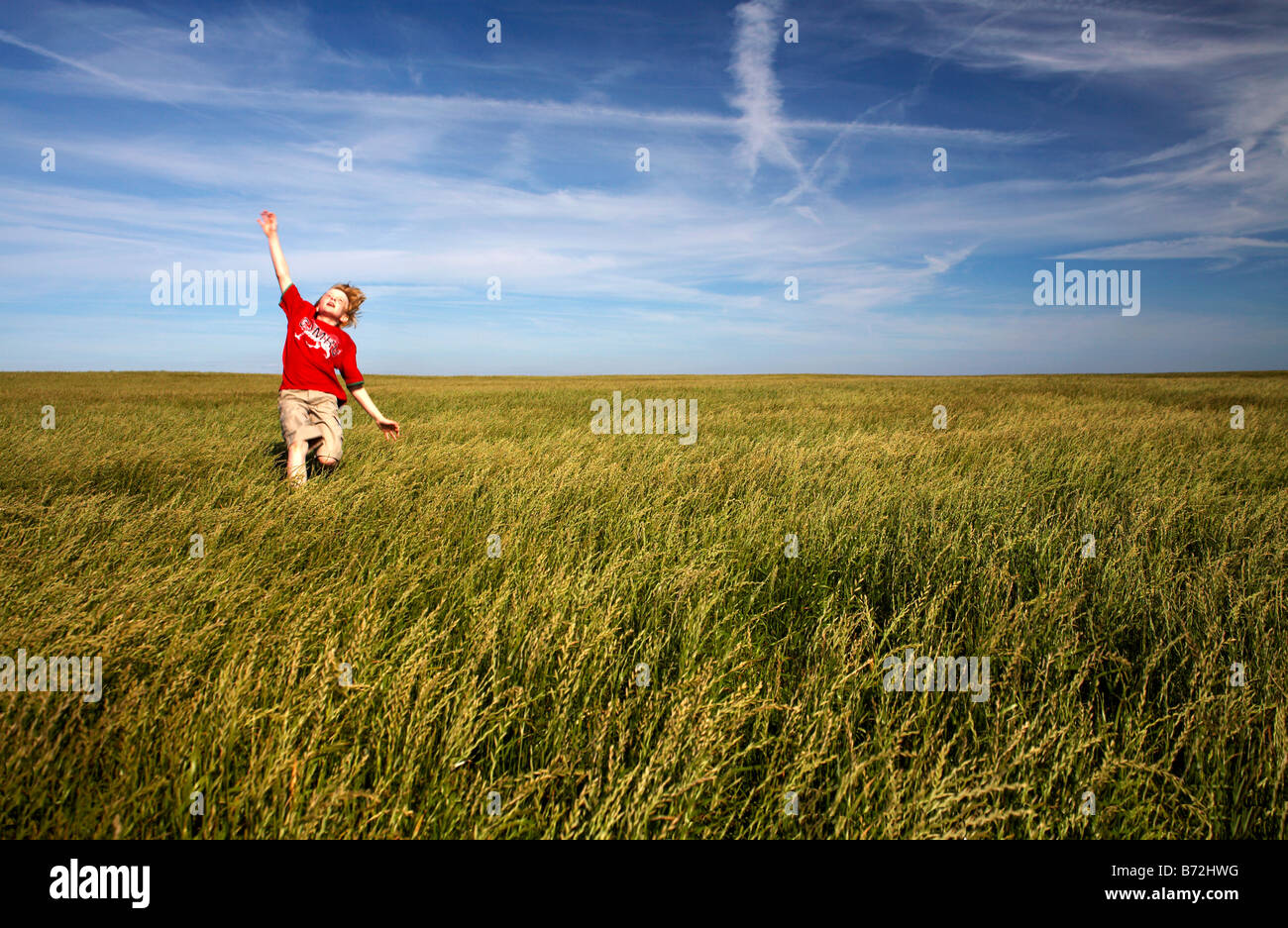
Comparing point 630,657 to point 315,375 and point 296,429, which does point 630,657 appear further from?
point 315,375

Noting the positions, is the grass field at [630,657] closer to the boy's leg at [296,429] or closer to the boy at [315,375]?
the boy's leg at [296,429]

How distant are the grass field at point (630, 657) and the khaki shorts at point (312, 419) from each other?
0.61m

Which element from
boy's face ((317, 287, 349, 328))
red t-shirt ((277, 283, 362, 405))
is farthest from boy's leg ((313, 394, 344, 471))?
boy's face ((317, 287, 349, 328))

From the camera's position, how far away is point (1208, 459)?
634 centimetres

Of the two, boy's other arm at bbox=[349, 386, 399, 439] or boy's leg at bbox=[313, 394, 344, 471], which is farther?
boy's leg at bbox=[313, 394, 344, 471]

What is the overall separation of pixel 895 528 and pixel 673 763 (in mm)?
2970

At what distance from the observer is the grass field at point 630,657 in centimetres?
160

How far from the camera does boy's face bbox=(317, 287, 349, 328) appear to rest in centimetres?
525

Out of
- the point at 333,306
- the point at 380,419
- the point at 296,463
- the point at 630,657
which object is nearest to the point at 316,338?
the point at 333,306

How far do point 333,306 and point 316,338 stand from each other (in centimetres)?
35

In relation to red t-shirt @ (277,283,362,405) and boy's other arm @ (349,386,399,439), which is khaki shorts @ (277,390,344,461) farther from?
boy's other arm @ (349,386,399,439)

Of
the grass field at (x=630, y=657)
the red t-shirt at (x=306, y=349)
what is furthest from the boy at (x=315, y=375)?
the grass field at (x=630, y=657)
